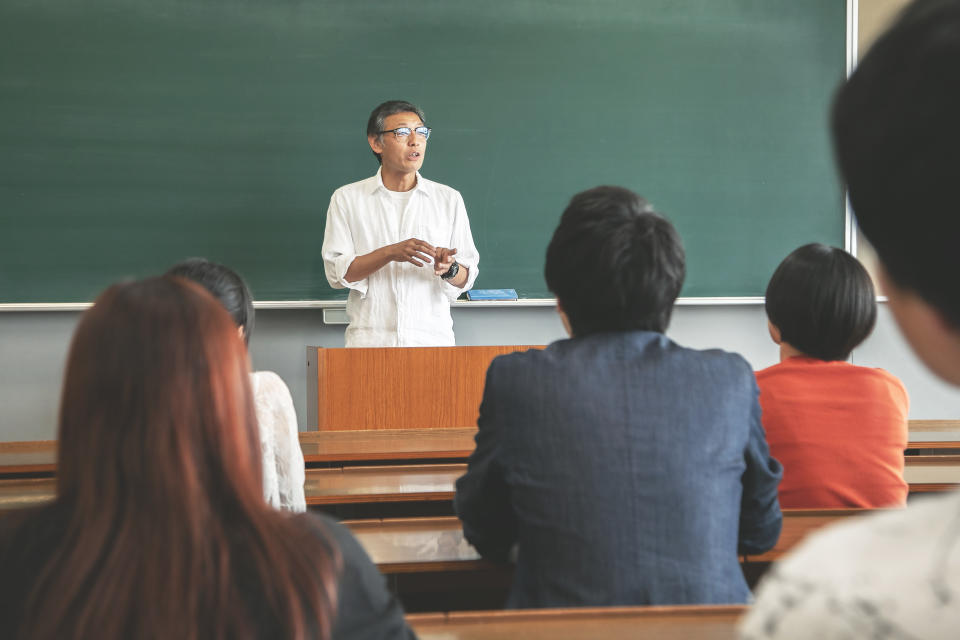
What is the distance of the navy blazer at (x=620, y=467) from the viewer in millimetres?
1183

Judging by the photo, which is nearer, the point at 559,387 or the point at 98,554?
the point at 98,554

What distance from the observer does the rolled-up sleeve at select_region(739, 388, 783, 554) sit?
132 centimetres

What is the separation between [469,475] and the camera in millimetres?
1314

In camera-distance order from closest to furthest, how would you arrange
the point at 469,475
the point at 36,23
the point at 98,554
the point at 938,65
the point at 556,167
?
the point at 938,65 < the point at 98,554 < the point at 469,475 < the point at 36,23 < the point at 556,167

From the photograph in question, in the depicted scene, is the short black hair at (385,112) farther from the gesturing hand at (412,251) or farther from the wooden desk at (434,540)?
the wooden desk at (434,540)

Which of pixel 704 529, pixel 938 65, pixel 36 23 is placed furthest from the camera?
pixel 36 23

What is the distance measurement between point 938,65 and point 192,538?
0.69m

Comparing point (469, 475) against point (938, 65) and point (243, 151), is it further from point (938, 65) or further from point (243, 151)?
point (243, 151)

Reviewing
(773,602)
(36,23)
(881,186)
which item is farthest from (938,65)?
(36,23)

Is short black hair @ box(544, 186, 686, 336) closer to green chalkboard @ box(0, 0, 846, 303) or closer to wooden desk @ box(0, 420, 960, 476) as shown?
wooden desk @ box(0, 420, 960, 476)

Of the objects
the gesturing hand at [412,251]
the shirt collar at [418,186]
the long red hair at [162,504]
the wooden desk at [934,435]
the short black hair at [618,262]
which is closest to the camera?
the long red hair at [162,504]

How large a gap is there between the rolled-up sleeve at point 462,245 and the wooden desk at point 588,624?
2.85m

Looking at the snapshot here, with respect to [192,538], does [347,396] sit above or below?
below

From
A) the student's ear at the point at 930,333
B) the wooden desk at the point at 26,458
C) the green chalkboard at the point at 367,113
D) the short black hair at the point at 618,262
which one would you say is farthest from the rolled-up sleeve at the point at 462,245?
the student's ear at the point at 930,333
